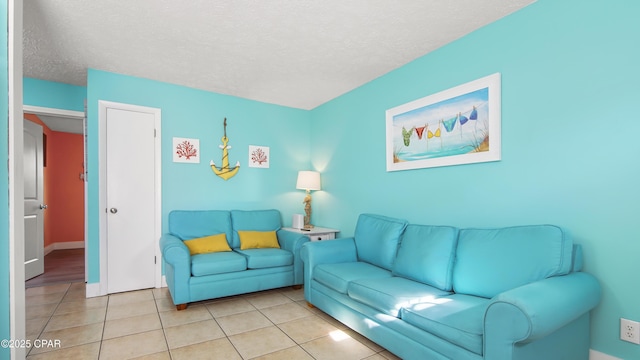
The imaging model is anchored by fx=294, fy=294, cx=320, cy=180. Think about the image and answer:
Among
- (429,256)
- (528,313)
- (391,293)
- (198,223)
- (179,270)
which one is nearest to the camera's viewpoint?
(528,313)

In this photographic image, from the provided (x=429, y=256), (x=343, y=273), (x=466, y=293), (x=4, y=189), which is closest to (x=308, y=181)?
(x=343, y=273)

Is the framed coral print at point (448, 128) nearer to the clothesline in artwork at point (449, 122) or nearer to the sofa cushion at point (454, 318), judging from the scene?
the clothesline in artwork at point (449, 122)

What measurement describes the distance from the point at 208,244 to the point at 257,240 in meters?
0.56

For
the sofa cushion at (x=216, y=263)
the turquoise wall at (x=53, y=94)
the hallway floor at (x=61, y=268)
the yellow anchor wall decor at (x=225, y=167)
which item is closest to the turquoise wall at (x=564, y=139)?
the sofa cushion at (x=216, y=263)

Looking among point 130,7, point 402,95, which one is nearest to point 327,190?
point 402,95

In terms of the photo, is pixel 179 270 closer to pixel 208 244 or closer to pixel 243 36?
pixel 208 244

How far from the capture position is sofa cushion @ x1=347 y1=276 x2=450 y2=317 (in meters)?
1.95

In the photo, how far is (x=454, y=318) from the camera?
1642mm

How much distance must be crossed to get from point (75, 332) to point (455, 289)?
9.84ft

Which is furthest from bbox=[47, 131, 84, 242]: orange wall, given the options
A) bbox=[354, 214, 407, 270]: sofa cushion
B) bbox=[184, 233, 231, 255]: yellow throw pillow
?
bbox=[354, 214, 407, 270]: sofa cushion

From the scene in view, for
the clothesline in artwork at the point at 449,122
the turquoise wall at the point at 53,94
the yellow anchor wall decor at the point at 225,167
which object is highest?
the turquoise wall at the point at 53,94

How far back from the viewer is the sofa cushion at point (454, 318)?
152cm

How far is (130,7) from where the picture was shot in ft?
7.01

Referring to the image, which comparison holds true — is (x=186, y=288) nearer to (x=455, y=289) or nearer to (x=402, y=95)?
(x=455, y=289)
